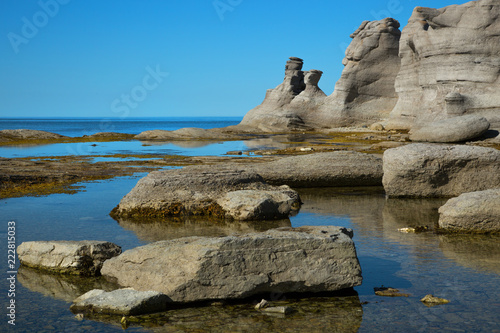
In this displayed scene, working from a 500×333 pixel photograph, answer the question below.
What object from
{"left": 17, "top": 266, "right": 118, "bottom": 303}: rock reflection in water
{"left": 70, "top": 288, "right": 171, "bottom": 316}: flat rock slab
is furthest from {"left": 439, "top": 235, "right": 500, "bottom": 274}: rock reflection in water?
{"left": 17, "top": 266, "right": 118, "bottom": 303}: rock reflection in water

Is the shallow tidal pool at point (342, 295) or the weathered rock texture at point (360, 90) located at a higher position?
the weathered rock texture at point (360, 90)

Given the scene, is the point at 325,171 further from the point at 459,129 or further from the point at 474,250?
the point at 459,129

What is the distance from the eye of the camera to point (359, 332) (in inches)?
191

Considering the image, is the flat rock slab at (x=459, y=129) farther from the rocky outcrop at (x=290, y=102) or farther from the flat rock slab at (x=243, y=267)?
the flat rock slab at (x=243, y=267)

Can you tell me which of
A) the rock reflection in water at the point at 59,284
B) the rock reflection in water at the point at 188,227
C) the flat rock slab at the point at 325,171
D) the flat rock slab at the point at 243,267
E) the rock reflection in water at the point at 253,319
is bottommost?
the rock reflection in water at the point at 253,319

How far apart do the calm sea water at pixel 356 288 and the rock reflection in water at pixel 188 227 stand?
0.02m

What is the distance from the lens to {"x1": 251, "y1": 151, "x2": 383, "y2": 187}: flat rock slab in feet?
44.7

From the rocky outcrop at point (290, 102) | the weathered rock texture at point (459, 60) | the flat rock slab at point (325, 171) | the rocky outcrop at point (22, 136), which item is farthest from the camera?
the rocky outcrop at point (290, 102)

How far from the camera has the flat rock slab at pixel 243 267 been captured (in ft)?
18.0

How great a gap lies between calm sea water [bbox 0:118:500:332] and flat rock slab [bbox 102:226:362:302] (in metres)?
0.18

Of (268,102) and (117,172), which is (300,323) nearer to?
(117,172)

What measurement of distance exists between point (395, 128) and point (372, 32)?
40.4ft

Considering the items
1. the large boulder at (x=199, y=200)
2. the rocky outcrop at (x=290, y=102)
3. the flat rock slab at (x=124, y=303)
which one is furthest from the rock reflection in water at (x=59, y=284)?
the rocky outcrop at (x=290, y=102)

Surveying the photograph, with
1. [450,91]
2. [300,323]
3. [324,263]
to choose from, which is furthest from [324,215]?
[450,91]
